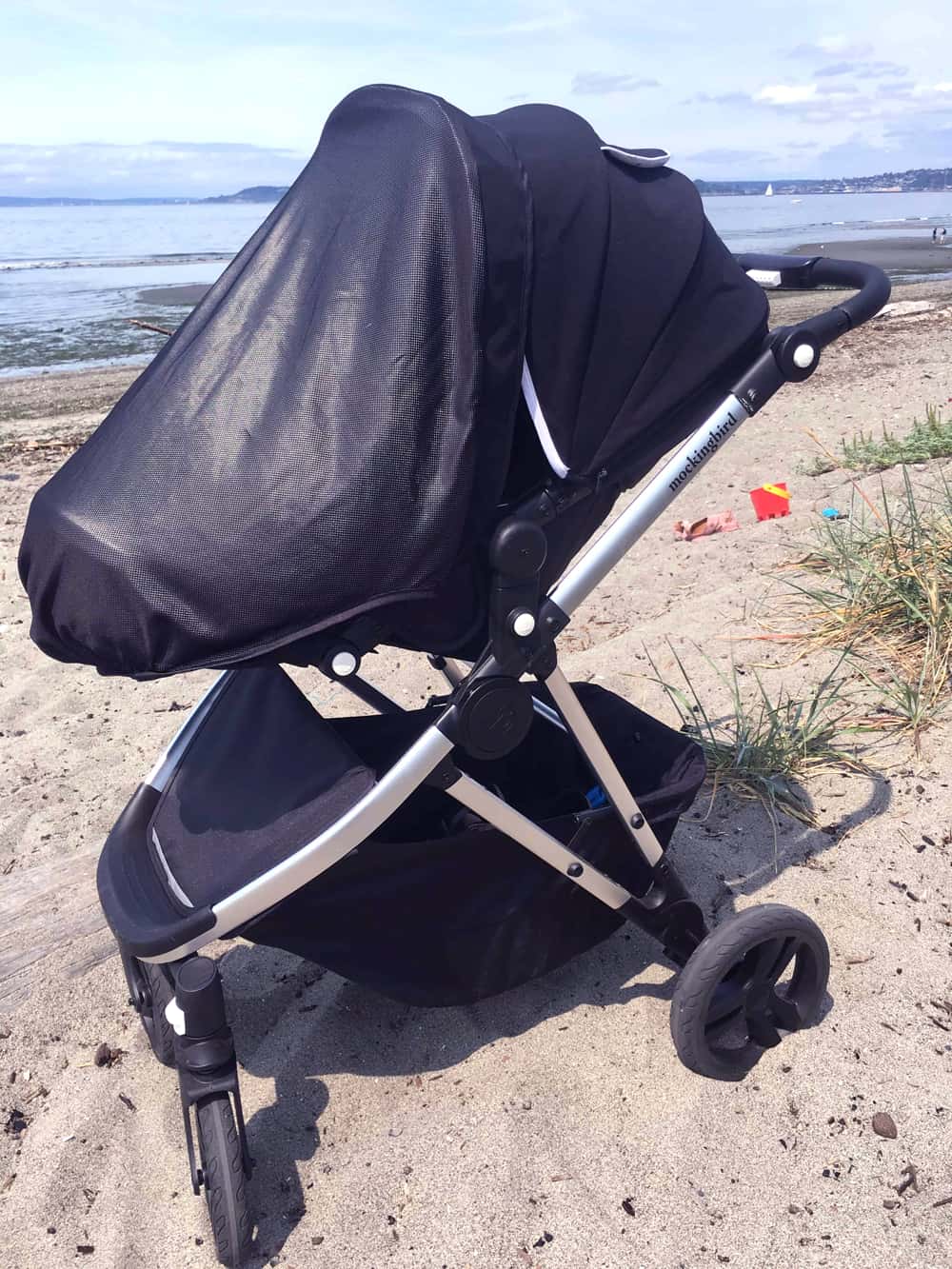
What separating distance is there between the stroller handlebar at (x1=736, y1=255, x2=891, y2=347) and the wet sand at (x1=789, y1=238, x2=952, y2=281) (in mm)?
18115

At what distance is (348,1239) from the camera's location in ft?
6.89

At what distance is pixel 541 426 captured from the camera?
2000 millimetres

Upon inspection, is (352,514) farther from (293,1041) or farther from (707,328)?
(293,1041)

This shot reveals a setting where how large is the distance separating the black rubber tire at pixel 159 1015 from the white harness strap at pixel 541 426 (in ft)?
4.29

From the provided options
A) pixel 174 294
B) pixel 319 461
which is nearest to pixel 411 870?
pixel 319 461

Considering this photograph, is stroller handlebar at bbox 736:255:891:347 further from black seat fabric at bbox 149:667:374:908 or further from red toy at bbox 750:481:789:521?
red toy at bbox 750:481:789:521

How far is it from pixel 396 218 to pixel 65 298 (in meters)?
21.5

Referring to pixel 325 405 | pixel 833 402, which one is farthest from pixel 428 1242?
pixel 833 402

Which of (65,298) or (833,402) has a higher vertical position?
(833,402)

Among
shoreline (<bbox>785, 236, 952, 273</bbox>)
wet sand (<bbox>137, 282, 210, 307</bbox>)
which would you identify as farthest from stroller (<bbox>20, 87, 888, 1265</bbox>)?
shoreline (<bbox>785, 236, 952, 273</bbox>)

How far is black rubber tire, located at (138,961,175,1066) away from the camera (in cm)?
233

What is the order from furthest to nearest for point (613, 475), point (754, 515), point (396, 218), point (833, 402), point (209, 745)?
point (833, 402) < point (754, 515) < point (209, 745) < point (613, 475) < point (396, 218)

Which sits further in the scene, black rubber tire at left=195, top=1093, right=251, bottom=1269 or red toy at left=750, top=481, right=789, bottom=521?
red toy at left=750, top=481, right=789, bottom=521

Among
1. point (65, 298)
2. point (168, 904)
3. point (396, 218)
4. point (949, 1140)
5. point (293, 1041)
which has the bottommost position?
point (65, 298)
